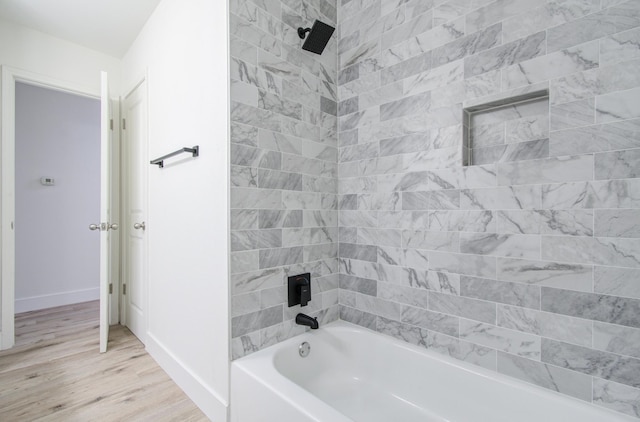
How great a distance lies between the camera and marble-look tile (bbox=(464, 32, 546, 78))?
1152mm

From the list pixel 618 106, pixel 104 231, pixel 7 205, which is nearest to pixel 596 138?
pixel 618 106

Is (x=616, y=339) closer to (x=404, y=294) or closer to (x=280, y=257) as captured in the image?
(x=404, y=294)

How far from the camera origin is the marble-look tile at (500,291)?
1169 mm

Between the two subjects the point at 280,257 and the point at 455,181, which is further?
the point at 280,257

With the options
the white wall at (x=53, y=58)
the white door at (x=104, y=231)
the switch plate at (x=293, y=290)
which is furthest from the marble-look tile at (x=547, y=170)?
the white wall at (x=53, y=58)

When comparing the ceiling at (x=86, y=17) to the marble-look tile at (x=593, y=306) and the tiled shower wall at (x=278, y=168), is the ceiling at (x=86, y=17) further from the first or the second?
the marble-look tile at (x=593, y=306)

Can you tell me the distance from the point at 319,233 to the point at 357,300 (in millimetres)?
492

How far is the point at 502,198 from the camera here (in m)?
1.23

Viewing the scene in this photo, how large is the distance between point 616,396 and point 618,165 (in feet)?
2.66

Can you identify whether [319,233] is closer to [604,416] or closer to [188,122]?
[188,122]

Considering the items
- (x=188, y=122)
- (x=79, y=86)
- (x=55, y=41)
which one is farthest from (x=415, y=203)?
(x=55, y=41)

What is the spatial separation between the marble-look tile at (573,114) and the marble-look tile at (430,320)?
940 millimetres

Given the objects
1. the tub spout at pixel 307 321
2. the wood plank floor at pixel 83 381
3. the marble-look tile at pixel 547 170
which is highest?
the marble-look tile at pixel 547 170

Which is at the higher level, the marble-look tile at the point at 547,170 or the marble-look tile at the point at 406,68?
the marble-look tile at the point at 406,68
